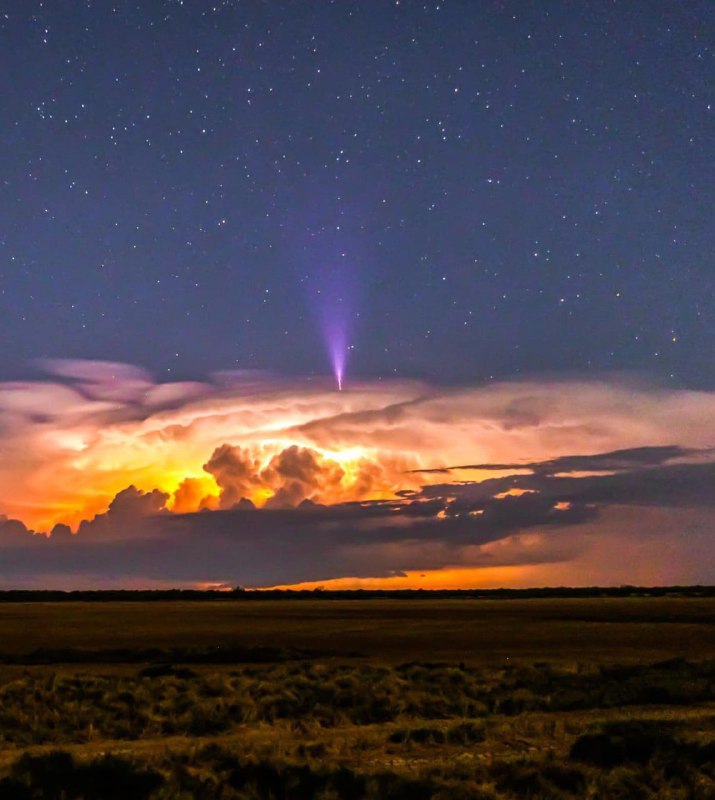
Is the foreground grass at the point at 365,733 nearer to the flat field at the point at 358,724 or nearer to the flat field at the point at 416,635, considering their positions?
the flat field at the point at 358,724

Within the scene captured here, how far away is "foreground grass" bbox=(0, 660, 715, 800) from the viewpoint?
52.2 feet

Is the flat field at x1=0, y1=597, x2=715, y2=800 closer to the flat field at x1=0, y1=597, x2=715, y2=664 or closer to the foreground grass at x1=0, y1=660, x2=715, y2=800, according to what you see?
the foreground grass at x1=0, y1=660, x2=715, y2=800

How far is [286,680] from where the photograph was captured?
99.7 ft

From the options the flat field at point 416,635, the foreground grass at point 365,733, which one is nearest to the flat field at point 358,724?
the foreground grass at point 365,733

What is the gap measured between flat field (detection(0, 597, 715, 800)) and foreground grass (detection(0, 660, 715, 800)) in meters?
0.05

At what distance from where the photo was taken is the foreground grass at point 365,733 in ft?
52.2

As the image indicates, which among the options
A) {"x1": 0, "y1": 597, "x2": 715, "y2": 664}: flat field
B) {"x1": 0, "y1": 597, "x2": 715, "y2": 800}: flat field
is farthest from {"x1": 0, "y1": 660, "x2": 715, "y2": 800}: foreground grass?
{"x1": 0, "y1": 597, "x2": 715, "y2": 664}: flat field

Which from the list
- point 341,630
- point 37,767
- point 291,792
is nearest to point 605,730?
point 291,792

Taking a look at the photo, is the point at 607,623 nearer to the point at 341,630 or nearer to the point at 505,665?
the point at 341,630

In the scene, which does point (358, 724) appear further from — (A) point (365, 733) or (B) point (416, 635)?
(B) point (416, 635)

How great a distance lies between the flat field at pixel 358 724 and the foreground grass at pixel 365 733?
2.0 inches

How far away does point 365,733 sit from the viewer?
21688 mm

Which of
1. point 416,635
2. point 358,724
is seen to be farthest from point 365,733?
point 416,635

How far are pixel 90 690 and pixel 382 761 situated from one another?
12374mm
